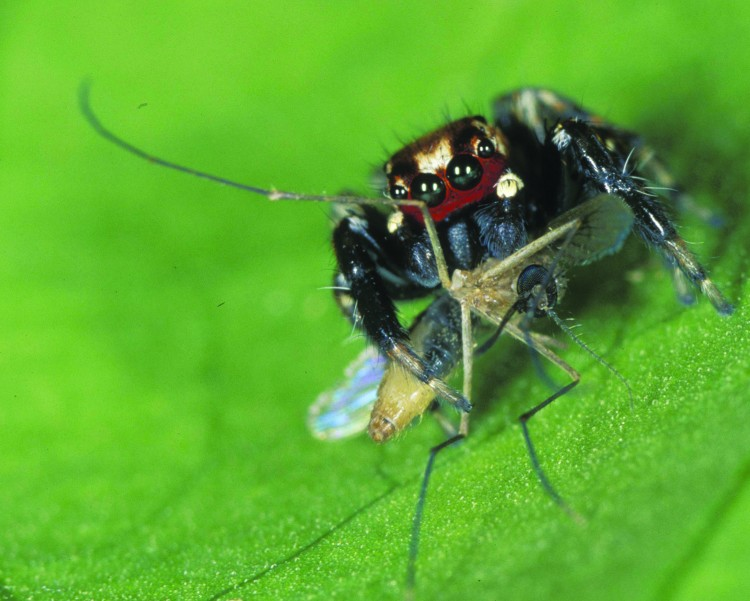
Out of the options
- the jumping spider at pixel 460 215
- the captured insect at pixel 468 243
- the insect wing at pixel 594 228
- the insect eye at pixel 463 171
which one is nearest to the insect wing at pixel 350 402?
the captured insect at pixel 468 243

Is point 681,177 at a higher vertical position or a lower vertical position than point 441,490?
higher

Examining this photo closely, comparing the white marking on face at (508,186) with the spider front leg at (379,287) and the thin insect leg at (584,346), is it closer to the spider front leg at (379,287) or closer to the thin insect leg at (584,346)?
the spider front leg at (379,287)

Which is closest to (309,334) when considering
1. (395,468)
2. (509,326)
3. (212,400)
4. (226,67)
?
(212,400)

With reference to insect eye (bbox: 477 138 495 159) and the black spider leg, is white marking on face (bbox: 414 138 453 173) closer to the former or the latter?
insect eye (bbox: 477 138 495 159)

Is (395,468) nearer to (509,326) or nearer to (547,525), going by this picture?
(509,326)

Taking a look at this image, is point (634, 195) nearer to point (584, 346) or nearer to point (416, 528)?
point (584, 346)

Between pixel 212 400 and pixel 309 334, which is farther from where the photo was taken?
pixel 309 334
